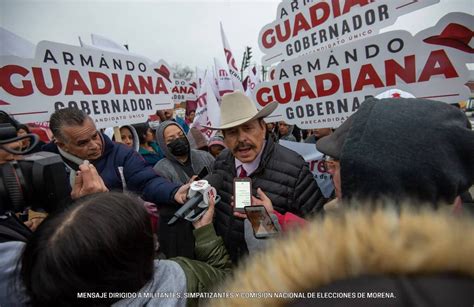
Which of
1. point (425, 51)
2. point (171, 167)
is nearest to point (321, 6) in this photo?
point (425, 51)

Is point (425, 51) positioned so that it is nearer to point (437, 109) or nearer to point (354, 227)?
point (437, 109)

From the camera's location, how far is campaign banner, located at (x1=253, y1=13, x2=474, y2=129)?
5.09 feet

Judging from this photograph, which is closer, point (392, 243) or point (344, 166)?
point (392, 243)

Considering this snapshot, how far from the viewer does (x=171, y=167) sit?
2.28m

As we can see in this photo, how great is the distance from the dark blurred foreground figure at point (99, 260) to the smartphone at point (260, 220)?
0.52 metres

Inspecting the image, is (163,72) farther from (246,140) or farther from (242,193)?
(242,193)

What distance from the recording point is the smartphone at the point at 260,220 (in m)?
1.29

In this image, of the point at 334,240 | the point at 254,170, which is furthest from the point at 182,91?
the point at 334,240

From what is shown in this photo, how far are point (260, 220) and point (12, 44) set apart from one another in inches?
90.7

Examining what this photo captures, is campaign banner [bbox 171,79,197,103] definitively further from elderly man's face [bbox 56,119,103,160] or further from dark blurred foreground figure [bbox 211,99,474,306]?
dark blurred foreground figure [bbox 211,99,474,306]

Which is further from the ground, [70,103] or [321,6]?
[321,6]

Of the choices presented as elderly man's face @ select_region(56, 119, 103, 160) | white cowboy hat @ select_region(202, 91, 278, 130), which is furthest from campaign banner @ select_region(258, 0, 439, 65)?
elderly man's face @ select_region(56, 119, 103, 160)

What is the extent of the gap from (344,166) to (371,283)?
0.28 m

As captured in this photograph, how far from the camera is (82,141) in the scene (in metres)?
1.83
